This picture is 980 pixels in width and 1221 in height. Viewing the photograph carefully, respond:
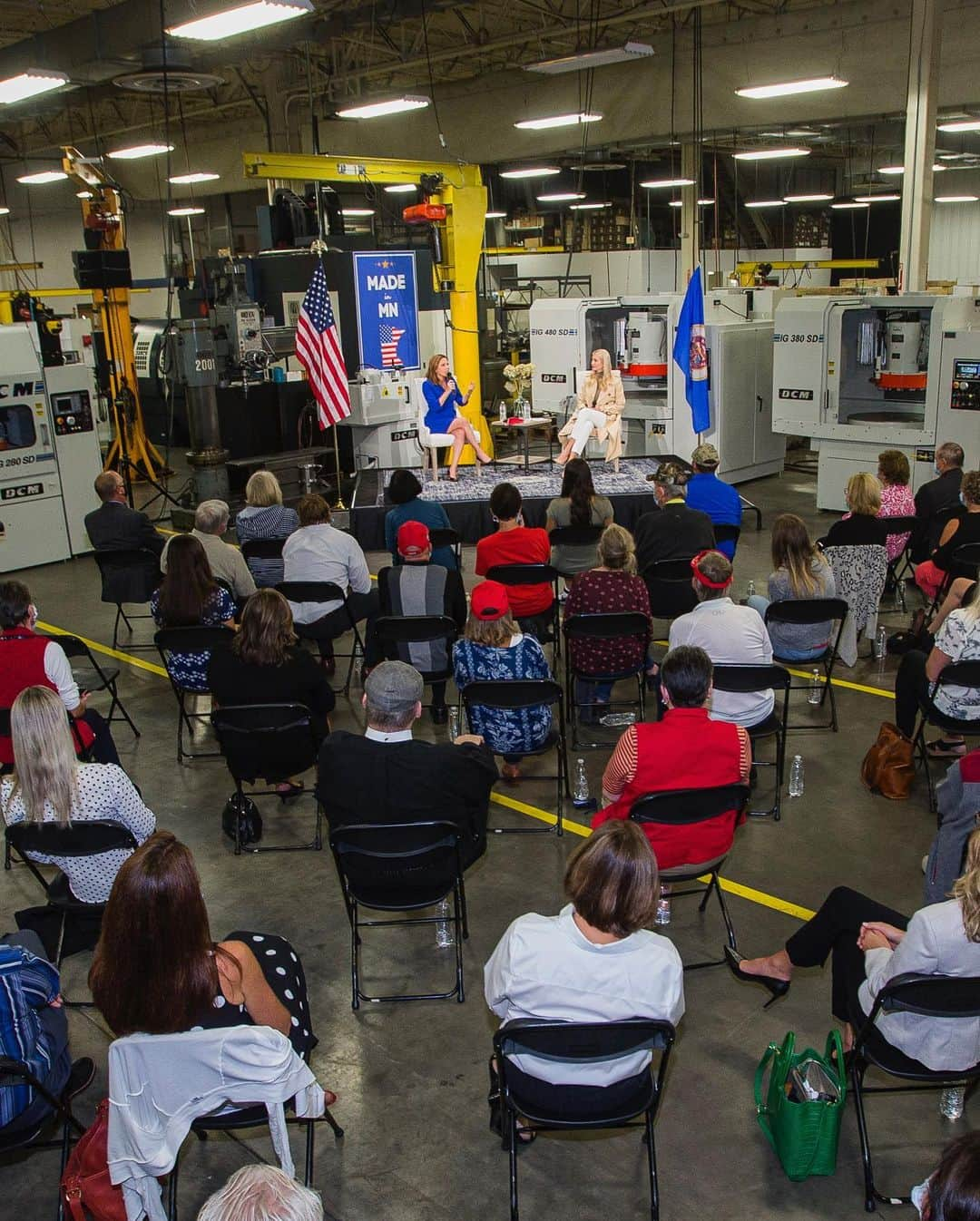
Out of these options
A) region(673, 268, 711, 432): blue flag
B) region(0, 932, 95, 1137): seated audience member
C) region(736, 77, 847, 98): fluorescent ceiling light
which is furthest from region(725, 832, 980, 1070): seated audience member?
region(736, 77, 847, 98): fluorescent ceiling light


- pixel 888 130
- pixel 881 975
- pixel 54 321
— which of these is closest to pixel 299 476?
pixel 54 321

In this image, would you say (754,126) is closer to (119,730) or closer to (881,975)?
(119,730)

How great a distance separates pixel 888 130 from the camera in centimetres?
1934

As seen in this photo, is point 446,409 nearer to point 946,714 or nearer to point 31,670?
point 31,670

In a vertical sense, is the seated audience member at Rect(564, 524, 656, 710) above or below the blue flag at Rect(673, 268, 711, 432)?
below

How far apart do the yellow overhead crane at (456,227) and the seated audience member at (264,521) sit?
5.67 meters

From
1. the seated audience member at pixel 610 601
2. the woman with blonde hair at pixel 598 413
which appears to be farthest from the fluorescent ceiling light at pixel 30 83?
the seated audience member at pixel 610 601

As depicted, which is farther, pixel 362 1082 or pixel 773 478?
pixel 773 478

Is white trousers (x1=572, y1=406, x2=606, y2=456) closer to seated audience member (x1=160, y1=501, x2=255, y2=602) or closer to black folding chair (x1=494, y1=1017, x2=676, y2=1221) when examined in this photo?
seated audience member (x1=160, y1=501, x2=255, y2=602)

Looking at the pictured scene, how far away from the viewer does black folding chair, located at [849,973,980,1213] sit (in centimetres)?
273

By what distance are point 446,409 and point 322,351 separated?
145cm

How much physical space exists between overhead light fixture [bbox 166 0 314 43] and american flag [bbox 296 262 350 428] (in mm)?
3045

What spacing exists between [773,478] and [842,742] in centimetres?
793

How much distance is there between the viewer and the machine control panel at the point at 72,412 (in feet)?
34.2
